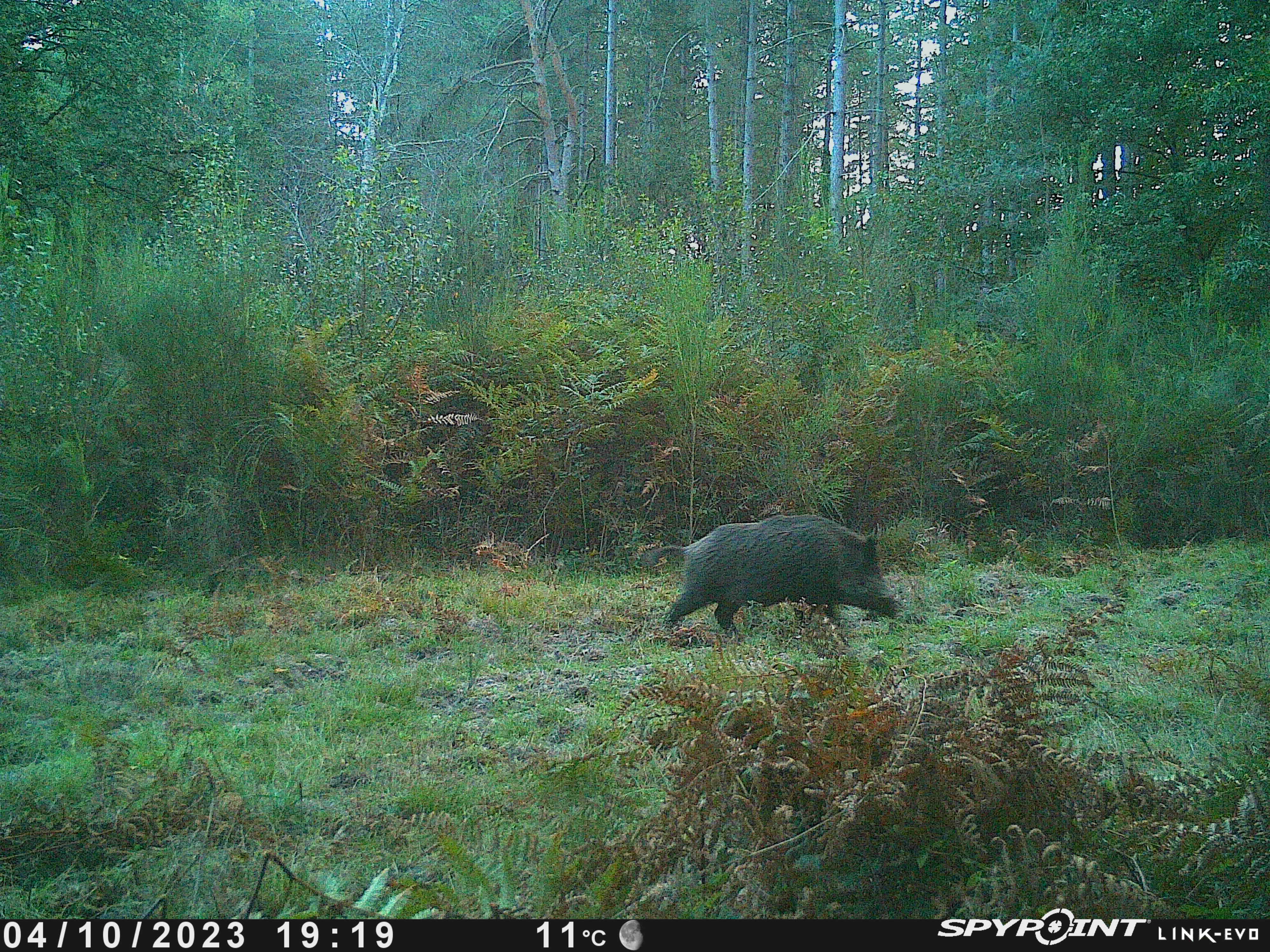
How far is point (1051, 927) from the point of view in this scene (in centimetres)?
218

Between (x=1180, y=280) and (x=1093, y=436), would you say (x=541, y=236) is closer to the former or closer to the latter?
(x=1093, y=436)

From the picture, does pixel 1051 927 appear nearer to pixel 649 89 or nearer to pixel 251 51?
pixel 649 89

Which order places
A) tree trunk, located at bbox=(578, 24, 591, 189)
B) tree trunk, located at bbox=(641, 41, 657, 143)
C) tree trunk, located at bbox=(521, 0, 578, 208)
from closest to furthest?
tree trunk, located at bbox=(521, 0, 578, 208) < tree trunk, located at bbox=(578, 24, 591, 189) < tree trunk, located at bbox=(641, 41, 657, 143)

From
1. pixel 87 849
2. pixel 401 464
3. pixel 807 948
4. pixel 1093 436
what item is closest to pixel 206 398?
pixel 401 464

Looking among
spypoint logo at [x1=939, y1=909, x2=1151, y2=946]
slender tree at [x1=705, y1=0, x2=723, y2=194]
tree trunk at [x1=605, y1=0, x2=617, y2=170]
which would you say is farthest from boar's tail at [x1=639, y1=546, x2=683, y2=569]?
slender tree at [x1=705, y1=0, x2=723, y2=194]

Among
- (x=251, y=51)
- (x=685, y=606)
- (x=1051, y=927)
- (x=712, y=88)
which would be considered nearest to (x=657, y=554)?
(x=685, y=606)

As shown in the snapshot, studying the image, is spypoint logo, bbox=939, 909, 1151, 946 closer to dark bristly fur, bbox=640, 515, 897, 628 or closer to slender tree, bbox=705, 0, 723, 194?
dark bristly fur, bbox=640, 515, 897, 628

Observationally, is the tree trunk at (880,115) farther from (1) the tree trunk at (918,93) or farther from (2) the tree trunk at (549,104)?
(2) the tree trunk at (549,104)

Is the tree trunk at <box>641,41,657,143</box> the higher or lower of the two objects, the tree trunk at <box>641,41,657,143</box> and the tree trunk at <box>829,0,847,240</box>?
the higher

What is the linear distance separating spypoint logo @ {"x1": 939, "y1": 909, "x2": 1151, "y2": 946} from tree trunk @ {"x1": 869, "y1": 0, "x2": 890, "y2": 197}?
1785cm

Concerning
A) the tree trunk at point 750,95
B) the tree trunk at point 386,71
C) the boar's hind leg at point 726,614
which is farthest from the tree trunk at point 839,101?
the boar's hind leg at point 726,614

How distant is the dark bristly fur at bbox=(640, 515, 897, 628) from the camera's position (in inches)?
231

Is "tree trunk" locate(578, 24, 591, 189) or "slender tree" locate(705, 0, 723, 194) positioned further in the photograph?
"tree trunk" locate(578, 24, 591, 189)

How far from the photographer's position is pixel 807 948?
7.32ft
